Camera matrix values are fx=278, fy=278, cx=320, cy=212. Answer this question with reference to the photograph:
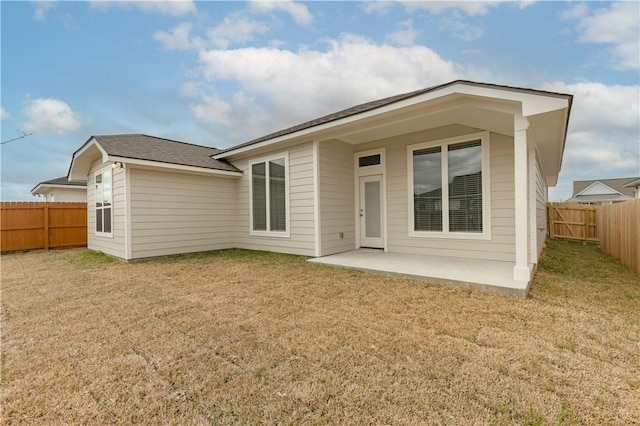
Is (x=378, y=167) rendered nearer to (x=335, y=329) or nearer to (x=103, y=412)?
(x=335, y=329)

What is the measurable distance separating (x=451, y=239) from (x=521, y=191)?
2316 millimetres

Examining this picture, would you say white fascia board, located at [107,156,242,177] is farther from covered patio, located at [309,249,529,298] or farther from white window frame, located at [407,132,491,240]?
white window frame, located at [407,132,491,240]

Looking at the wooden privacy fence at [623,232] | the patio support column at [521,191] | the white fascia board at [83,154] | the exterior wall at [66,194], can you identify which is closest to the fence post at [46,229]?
the white fascia board at [83,154]

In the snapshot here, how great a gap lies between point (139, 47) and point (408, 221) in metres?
9.69

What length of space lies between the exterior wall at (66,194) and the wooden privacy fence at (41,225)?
6.14 metres

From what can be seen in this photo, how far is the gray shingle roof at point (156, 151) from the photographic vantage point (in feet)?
22.1

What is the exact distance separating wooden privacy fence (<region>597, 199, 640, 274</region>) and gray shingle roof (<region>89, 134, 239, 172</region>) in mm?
9495

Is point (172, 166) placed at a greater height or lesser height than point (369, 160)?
lesser

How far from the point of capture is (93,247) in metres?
8.97

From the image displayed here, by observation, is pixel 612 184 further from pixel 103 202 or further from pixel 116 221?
pixel 103 202

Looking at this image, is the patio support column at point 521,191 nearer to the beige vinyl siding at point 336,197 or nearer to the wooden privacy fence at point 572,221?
the beige vinyl siding at point 336,197

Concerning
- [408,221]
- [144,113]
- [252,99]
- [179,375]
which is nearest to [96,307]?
[179,375]

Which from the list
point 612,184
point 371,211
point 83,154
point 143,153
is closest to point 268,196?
point 371,211

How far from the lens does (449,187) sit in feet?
20.2
